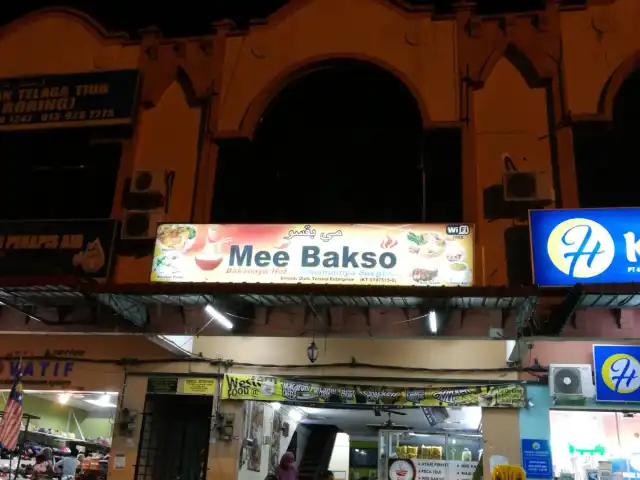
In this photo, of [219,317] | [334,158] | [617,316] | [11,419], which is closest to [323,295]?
[219,317]

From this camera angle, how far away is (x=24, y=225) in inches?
408

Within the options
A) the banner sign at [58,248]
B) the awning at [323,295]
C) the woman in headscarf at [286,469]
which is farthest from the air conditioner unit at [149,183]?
Answer: the woman in headscarf at [286,469]

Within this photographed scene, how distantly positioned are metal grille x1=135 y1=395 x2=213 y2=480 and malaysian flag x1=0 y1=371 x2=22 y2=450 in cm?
233

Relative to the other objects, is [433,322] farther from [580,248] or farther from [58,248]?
[58,248]

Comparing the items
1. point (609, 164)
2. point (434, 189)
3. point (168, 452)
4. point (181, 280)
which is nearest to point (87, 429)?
point (168, 452)

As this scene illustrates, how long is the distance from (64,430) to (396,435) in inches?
330

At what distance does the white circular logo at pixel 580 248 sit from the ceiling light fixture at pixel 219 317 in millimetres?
4790

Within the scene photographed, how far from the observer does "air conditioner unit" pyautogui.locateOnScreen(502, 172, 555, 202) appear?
9.56m

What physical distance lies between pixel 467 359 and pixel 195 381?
511 cm

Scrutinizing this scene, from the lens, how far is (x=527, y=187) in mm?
9656

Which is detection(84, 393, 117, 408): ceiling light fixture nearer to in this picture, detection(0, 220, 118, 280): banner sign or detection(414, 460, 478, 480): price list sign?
detection(0, 220, 118, 280): banner sign

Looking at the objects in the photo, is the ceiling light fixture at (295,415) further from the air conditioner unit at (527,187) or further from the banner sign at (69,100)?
the air conditioner unit at (527,187)

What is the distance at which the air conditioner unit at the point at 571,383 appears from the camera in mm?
10289

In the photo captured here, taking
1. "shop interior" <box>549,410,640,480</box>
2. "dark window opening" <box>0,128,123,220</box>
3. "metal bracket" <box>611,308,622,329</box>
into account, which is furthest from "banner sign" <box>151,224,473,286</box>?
"shop interior" <box>549,410,640,480</box>
